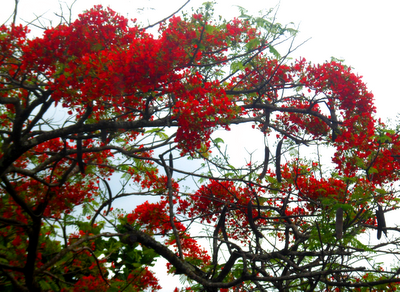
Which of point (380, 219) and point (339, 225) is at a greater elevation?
point (380, 219)

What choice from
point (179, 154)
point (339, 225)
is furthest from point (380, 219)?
point (179, 154)

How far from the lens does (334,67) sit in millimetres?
5426

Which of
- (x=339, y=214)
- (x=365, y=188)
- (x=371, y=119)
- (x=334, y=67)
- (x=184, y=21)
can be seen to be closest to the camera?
(x=339, y=214)

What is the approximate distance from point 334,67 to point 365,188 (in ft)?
9.45

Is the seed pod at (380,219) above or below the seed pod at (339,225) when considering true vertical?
above

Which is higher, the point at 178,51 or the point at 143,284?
the point at 178,51

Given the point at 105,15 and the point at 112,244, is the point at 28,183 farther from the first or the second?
the point at 105,15

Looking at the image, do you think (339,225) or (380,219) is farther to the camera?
(380,219)

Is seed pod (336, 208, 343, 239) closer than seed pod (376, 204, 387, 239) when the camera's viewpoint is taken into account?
Yes

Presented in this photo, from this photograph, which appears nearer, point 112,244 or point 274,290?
point 274,290

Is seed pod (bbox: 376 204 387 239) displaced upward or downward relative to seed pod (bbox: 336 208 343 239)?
upward

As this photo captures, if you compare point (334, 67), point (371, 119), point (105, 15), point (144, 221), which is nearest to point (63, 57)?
point (105, 15)

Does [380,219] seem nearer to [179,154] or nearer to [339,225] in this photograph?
[339,225]

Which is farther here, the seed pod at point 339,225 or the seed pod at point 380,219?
the seed pod at point 380,219
